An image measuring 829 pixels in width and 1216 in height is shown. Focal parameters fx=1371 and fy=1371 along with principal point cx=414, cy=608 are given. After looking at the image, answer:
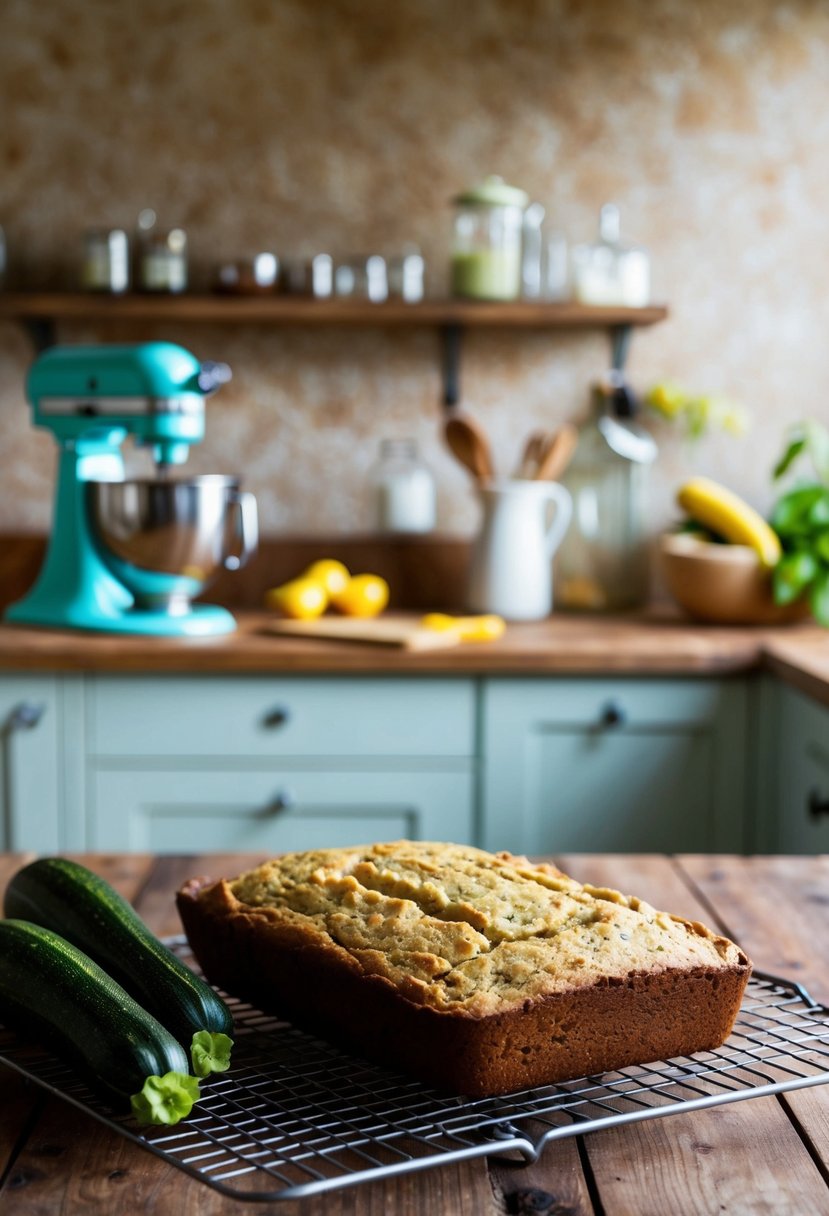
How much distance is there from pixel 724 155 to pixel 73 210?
1.45m

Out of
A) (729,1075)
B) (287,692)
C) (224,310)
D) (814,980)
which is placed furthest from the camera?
(224,310)

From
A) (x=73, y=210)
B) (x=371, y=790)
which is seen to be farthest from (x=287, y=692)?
(x=73, y=210)

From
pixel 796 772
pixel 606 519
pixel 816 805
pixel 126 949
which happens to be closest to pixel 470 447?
pixel 606 519

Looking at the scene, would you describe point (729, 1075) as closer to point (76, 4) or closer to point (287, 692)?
point (287, 692)


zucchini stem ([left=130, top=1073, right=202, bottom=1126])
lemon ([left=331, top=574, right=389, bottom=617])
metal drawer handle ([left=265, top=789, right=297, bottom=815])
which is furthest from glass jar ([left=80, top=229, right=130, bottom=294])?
zucchini stem ([left=130, top=1073, right=202, bottom=1126])

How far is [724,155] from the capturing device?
9.96ft

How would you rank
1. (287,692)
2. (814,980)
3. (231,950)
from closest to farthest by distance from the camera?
(231,950), (814,980), (287,692)

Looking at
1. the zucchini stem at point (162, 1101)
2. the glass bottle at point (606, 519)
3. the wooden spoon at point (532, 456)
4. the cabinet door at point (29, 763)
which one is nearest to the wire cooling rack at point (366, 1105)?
the zucchini stem at point (162, 1101)

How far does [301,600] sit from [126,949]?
1.89 meters

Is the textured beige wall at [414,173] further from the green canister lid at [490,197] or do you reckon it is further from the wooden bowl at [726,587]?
the wooden bowl at [726,587]

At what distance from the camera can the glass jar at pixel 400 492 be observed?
2967mm

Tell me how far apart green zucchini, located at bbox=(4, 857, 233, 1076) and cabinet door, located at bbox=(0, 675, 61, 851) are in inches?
58.7

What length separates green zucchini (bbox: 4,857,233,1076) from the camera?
2.45ft

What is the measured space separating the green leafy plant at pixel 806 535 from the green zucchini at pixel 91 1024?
1.98m
